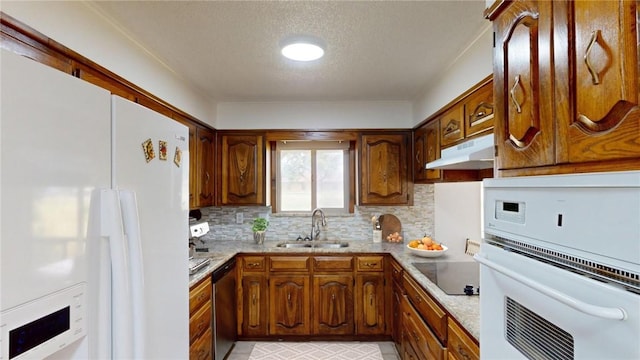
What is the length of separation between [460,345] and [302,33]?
1.83 meters

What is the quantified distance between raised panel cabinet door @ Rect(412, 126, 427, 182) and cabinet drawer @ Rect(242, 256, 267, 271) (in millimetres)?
1714

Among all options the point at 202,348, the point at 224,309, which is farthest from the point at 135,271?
the point at 224,309

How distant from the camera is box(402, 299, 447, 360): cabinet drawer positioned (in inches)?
70.2

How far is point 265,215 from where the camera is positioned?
3736 mm

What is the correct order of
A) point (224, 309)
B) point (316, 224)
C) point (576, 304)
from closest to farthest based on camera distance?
point (576, 304) < point (224, 309) < point (316, 224)

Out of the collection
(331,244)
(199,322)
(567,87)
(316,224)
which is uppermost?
(567,87)

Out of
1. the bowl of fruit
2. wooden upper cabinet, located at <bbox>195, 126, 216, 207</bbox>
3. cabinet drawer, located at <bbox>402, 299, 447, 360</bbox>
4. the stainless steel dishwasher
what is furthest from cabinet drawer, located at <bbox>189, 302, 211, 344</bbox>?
the bowl of fruit

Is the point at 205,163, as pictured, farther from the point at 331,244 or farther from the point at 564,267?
the point at 564,267

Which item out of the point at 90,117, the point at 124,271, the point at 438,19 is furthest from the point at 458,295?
the point at 90,117

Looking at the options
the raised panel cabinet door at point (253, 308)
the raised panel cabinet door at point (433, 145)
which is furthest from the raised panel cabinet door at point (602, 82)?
the raised panel cabinet door at point (253, 308)

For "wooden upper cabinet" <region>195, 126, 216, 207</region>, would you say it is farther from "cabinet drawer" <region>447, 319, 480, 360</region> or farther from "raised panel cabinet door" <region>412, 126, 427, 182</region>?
"cabinet drawer" <region>447, 319, 480, 360</region>

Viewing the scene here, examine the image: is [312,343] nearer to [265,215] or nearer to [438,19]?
[265,215]

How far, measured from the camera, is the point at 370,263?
10.3ft

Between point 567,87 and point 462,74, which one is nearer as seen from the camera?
point 567,87
